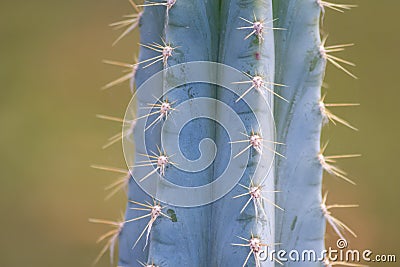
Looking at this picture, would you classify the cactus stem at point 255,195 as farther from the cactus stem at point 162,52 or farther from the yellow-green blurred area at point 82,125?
the yellow-green blurred area at point 82,125

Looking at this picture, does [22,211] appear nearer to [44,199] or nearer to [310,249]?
[44,199]

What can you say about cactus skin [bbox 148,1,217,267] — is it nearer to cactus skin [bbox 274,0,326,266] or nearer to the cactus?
the cactus

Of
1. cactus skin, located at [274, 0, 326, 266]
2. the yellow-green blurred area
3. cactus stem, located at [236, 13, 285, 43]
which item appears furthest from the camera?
the yellow-green blurred area

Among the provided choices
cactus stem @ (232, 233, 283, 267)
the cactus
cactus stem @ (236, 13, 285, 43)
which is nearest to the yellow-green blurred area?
the cactus

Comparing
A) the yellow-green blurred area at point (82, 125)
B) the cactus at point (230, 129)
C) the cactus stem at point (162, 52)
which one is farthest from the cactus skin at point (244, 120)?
the yellow-green blurred area at point (82, 125)

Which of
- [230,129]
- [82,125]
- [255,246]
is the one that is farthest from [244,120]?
[82,125]

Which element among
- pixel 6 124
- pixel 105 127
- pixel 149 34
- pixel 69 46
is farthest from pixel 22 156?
pixel 149 34

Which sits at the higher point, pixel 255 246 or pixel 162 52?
pixel 162 52

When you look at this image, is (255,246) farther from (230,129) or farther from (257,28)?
(257,28)
